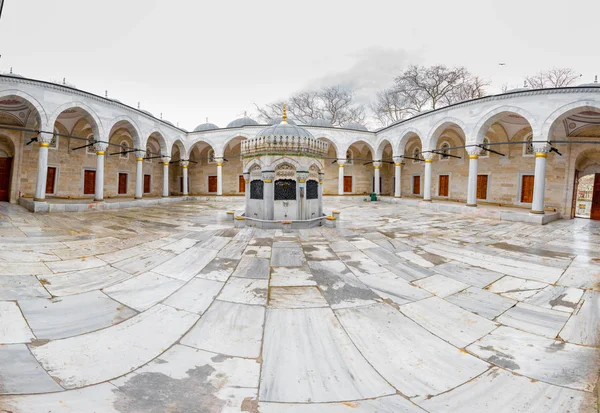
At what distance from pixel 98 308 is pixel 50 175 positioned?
66.7 ft

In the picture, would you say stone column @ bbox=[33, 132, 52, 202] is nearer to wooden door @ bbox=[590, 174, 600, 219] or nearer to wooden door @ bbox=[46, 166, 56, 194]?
wooden door @ bbox=[46, 166, 56, 194]

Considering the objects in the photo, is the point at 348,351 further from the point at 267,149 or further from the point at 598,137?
the point at 598,137

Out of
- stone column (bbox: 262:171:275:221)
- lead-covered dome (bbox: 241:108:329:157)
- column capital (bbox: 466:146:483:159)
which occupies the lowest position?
stone column (bbox: 262:171:275:221)

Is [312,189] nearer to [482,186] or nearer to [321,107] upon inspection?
[482,186]

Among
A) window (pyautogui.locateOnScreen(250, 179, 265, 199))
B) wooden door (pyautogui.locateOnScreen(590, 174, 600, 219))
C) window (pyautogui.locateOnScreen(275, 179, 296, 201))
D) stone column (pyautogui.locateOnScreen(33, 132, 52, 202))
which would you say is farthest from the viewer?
wooden door (pyautogui.locateOnScreen(590, 174, 600, 219))

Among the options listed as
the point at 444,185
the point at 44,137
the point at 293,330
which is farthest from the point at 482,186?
the point at 44,137

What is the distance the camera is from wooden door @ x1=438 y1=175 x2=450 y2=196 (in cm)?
2209

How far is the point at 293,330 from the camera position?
3.28m

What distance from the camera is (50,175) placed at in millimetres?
18078

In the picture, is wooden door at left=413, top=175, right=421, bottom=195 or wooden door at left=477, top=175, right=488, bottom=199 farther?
wooden door at left=413, top=175, right=421, bottom=195

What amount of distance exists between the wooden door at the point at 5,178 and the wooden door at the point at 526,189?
3168 centimetres

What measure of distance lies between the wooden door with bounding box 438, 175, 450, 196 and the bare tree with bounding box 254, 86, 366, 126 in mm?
17940

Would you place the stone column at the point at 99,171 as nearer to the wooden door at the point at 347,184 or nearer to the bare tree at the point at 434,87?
the wooden door at the point at 347,184

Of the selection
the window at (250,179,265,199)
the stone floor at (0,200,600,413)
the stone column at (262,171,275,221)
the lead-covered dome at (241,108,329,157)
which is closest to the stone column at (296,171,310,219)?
the lead-covered dome at (241,108,329,157)
